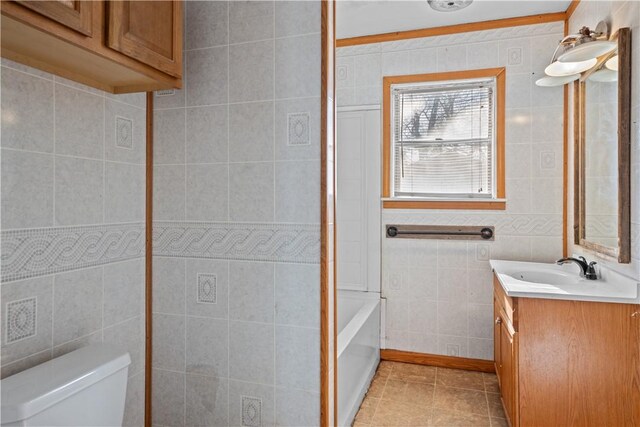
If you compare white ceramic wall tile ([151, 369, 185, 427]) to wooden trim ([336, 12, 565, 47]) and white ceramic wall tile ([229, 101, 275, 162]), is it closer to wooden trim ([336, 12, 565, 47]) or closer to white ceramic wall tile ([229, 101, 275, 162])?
white ceramic wall tile ([229, 101, 275, 162])

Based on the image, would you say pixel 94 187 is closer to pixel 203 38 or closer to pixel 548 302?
pixel 203 38

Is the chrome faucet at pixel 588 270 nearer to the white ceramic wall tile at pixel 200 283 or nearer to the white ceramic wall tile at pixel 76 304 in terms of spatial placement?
the white ceramic wall tile at pixel 200 283

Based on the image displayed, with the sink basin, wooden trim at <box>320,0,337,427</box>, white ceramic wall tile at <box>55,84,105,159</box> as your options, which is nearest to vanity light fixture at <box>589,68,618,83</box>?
the sink basin

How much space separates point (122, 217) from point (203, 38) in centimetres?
77

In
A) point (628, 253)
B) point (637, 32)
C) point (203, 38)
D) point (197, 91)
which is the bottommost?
point (628, 253)

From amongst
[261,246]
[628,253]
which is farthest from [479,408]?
[261,246]

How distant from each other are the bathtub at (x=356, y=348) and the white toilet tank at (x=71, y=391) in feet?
3.48

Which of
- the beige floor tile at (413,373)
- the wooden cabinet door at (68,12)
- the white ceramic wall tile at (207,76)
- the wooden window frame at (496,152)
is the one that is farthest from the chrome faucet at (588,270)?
the wooden cabinet door at (68,12)

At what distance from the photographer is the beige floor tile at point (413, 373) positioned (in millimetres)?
2809

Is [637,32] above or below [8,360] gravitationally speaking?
above

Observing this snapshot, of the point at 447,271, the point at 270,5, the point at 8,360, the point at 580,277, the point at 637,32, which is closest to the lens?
the point at 8,360

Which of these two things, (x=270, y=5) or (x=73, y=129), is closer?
(x=73, y=129)

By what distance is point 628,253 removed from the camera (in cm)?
179

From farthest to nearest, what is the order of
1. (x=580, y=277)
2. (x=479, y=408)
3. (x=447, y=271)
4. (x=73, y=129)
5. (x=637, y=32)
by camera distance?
(x=447, y=271), (x=479, y=408), (x=580, y=277), (x=637, y=32), (x=73, y=129)
